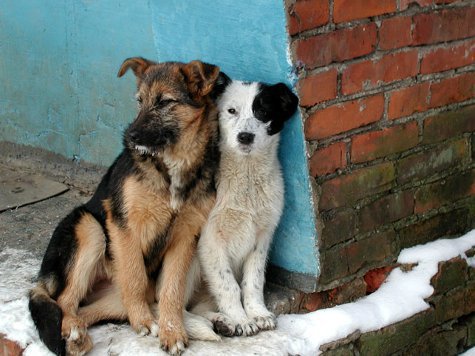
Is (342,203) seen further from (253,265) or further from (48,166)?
(48,166)

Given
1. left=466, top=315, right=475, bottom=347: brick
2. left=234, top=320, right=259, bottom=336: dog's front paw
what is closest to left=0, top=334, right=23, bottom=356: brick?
left=234, top=320, right=259, bottom=336: dog's front paw

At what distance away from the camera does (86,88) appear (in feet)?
17.7

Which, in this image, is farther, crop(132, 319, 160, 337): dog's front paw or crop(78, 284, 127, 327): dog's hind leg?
crop(78, 284, 127, 327): dog's hind leg

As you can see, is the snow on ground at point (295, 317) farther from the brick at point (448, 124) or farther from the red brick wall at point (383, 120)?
the brick at point (448, 124)

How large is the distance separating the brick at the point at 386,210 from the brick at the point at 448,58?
664 mm

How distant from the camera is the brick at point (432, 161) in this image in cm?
423

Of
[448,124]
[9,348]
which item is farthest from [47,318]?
[448,124]

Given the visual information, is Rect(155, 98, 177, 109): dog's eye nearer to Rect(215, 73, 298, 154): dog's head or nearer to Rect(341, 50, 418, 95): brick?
Rect(215, 73, 298, 154): dog's head

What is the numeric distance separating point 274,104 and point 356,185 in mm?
689

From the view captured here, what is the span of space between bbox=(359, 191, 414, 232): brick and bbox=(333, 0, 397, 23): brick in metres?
0.95

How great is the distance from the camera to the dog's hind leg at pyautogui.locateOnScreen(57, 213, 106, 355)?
3.74m

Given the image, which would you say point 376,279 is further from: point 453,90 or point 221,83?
point 221,83

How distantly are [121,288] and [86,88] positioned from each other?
2031mm

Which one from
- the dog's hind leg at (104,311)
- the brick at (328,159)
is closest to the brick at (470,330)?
the brick at (328,159)
